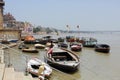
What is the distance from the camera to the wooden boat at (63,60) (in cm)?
2437

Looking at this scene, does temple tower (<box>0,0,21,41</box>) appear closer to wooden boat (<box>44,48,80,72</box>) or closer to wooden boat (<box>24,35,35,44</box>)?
wooden boat (<box>24,35,35,44</box>)

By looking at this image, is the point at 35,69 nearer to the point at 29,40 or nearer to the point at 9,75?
Result: the point at 9,75

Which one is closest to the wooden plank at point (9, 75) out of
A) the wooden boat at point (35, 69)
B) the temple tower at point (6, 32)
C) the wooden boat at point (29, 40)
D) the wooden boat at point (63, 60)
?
the wooden boat at point (35, 69)

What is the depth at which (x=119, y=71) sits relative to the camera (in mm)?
26406

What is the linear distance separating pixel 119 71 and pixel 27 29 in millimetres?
30210

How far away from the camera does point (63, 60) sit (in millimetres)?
27531

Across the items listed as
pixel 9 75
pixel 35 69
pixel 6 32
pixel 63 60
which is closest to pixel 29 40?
pixel 6 32

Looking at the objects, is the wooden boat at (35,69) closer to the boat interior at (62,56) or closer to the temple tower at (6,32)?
the boat interior at (62,56)

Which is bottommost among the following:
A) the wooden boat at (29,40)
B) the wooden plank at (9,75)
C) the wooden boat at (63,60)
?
the wooden boat at (29,40)

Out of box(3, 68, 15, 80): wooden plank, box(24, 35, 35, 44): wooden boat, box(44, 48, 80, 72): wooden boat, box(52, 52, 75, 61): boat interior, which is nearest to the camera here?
box(3, 68, 15, 80): wooden plank

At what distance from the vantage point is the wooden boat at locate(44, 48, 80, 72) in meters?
24.4

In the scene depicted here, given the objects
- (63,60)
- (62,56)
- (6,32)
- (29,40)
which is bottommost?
(29,40)

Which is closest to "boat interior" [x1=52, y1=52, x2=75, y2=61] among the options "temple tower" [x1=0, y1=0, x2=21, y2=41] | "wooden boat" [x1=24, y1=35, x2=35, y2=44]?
"temple tower" [x1=0, y1=0, x2=21, y2=41]

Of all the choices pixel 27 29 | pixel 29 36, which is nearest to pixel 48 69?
pixel 27 29
